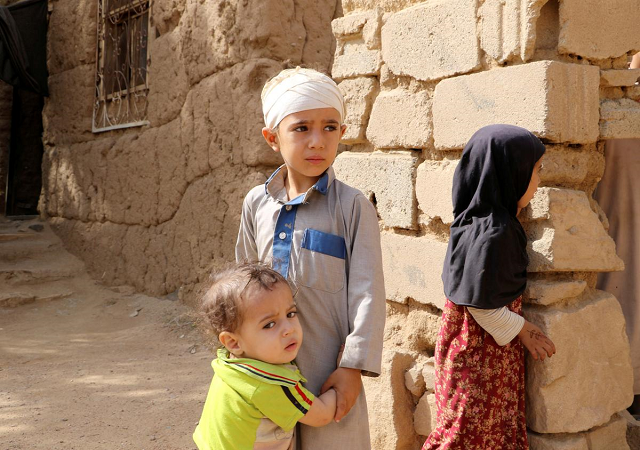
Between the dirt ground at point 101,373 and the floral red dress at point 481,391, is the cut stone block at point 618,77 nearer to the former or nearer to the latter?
the floral red dress at point 481,391

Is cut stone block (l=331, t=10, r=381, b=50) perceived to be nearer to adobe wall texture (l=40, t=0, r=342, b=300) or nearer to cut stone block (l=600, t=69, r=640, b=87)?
cut stone block (l=600, t=69, r=640, b=87)

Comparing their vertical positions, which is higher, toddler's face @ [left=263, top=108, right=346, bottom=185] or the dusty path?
toddler's face @ [left=263, top=108, right=346, bottom=185]

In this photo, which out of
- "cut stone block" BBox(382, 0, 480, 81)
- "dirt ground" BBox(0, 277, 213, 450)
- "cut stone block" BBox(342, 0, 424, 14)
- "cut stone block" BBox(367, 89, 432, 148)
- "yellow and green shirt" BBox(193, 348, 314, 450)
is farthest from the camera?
"dirt ground" BBox(0, 277, 213, 450)

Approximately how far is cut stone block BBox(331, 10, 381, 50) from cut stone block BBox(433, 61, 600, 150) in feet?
1.93

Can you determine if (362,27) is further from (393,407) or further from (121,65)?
(121,65)

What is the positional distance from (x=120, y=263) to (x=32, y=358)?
5.36ft

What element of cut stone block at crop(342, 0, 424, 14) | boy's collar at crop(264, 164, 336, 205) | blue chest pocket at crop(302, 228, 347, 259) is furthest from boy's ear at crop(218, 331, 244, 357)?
cut stone block at crop(342, 0, 424, 14)

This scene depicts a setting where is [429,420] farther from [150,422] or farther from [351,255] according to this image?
[150,422]

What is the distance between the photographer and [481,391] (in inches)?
90.1

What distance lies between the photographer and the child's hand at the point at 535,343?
7.52 feet

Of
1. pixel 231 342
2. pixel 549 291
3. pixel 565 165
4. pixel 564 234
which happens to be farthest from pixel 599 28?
pixel 231 342

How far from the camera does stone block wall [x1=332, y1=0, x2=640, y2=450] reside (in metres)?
2.35

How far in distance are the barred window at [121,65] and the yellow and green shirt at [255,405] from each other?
445 cm

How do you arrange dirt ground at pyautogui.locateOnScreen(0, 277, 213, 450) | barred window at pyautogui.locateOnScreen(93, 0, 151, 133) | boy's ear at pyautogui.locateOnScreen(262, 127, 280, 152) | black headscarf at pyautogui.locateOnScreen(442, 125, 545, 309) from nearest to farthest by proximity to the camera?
boy's ear at pyautogui.locateOnScreen(262, 127, 280, 152)
black headscarf at pyautogui.locateOnScreen(442, 125, 545, 309)
dirt ground at pyautogui.locateOnScreen(0, 277, 213, 450)
barred window at pyautogui.locateOnScreen(93, 0, 151, 133)
